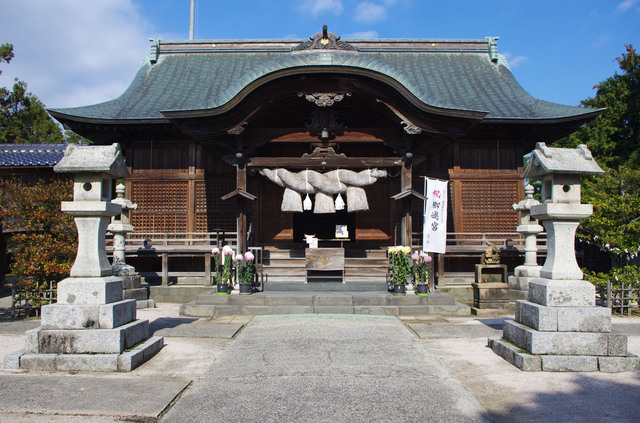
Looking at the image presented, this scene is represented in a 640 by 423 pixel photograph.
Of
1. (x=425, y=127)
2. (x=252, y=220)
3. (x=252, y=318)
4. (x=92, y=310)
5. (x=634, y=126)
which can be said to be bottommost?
(x=252, y=318)

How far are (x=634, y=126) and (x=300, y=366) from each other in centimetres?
2220

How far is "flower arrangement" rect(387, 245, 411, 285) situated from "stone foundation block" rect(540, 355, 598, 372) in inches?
189

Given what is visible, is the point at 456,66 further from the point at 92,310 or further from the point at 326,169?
the point at 92,310

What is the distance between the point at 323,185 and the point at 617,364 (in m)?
7.54

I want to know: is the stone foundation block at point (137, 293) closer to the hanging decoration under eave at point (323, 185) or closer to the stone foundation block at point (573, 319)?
the hanging decoration under eave at point (323, 185)

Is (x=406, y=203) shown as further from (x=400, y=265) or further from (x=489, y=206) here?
(x=489, y=206)

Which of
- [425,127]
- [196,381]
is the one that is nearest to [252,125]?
[425,127]

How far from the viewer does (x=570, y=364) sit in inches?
215

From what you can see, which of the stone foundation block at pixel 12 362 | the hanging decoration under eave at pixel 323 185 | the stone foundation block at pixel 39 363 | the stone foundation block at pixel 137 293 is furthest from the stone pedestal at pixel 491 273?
the stone foundation block at pixel 12 362

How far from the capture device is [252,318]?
30.1 ft

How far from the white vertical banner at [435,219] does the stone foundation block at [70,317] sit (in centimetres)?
758

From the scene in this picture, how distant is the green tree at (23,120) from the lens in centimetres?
2698

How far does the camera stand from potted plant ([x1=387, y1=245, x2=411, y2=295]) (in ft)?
33.4

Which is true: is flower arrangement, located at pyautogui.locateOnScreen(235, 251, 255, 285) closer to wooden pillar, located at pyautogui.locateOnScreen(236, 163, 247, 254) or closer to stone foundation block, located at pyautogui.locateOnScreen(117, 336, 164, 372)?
wooden pillar, located at pyautogui.locateOnScreen(236, 163, 247, 254)
